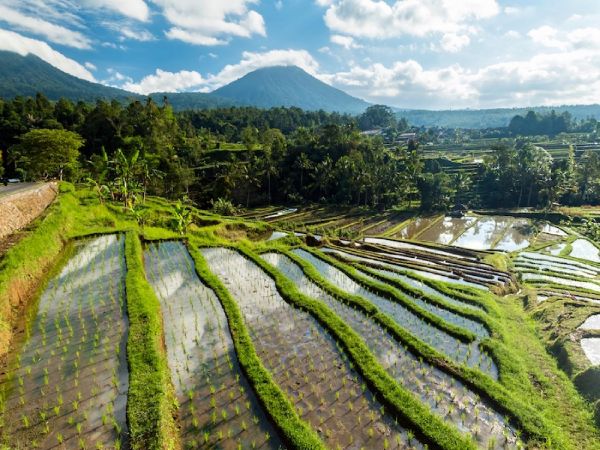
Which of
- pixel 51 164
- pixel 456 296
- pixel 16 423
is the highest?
pixel 51 164

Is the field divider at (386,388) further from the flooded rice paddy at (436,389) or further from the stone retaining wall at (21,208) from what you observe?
the stone retaining wall at (21,208)

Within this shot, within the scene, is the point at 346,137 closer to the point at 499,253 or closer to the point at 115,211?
the point at 499,253

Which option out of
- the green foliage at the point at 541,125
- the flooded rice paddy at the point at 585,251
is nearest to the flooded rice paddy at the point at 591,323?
the flooded rice paddy at the point at 585,251

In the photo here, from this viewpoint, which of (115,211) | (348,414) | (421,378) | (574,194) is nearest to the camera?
(348,414)

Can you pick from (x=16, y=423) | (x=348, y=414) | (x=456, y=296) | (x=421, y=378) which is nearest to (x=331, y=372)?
(x=348, y=414)

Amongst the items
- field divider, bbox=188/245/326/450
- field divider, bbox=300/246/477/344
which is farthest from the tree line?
field divider, bbox=188/245/326/450

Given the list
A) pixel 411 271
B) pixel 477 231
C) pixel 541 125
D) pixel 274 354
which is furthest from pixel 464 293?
pixel 541 125

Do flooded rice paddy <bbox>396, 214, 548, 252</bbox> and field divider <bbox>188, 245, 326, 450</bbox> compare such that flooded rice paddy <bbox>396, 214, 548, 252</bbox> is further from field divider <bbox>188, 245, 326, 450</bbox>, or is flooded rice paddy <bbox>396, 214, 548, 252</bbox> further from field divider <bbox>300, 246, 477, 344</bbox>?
field divider <bbox>188, 245, 326, 450</bbox>
